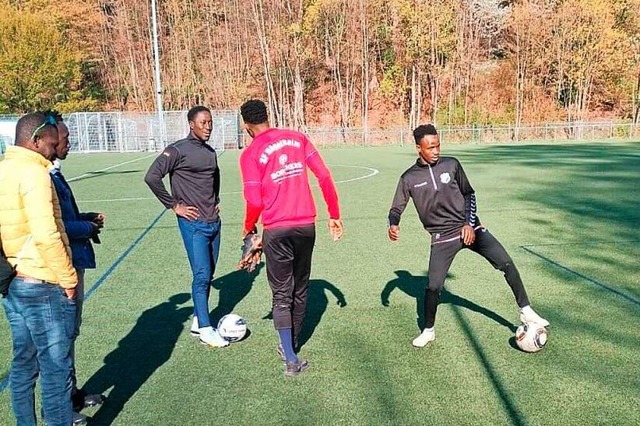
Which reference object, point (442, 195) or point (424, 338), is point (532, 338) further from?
point (442, 195)

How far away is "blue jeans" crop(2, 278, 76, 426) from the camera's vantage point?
3.09 meters

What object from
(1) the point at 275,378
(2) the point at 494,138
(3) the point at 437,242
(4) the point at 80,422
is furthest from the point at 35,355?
(2) the point at 494,138

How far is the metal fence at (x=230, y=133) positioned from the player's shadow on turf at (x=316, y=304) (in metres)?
28.9

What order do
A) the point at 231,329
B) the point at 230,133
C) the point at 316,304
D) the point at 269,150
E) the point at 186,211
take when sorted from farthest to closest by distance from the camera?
the point at 230,133, the point at 316,304, the point at 231,329, the point at 186,211, the point at 269,150

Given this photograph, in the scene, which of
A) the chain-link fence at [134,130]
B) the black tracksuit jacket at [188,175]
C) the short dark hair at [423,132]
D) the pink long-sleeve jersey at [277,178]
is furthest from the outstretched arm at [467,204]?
the chain-link fence at [134,130]

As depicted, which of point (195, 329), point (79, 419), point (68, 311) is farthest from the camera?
point (195, 329)

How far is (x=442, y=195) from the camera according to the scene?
4902 mm

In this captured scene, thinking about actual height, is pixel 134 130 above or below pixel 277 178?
below

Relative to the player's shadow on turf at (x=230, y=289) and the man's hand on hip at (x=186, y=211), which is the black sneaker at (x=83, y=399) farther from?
the player's shadow on turf at (x=230, y=289)

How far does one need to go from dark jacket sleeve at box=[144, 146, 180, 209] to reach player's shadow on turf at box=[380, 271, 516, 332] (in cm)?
270

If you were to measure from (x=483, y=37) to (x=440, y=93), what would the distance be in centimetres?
744

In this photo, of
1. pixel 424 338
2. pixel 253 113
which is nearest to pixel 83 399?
pixel 253 113

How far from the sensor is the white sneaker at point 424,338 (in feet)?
16.6

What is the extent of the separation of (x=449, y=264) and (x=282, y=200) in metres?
1.65
